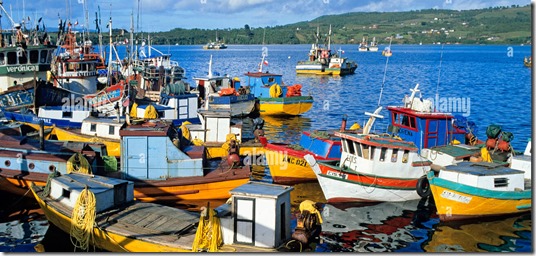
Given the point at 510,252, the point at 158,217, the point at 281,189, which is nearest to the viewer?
the point at 281,189

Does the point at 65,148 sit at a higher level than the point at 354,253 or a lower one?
higher

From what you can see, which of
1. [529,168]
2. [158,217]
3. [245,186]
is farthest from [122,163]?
[529,168]

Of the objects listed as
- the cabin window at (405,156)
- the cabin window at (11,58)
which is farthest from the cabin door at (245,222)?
the cabin window at (11,58)

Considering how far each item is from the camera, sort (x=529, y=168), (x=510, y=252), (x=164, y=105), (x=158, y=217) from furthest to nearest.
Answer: (x=164, y=105), (x=529, y=168), (x=510, y=252), (x=158, y=217)

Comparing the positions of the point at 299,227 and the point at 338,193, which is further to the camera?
the point at 338,193

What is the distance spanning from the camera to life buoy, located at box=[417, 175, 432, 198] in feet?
83.5

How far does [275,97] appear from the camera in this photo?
51094mm

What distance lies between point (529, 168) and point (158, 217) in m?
16.7

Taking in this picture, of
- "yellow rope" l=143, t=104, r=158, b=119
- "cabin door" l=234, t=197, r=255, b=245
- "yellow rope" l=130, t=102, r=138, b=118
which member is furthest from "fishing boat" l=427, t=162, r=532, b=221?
"yellow rope" l=130, t=102, r=138, b=118

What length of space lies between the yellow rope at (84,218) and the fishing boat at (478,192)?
1324 centimetres

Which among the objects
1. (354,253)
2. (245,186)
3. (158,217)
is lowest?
(354,253)

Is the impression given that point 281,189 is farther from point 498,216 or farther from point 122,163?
point 498,216

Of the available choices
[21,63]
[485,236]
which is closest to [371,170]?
[485,236]

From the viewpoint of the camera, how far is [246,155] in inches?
1227
